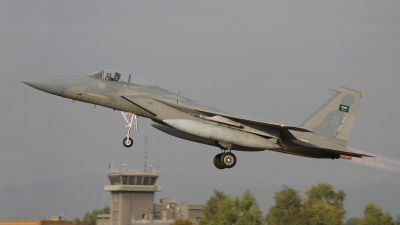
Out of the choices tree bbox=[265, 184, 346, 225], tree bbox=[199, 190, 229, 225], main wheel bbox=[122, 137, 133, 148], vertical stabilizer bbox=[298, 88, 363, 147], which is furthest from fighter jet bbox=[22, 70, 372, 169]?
tree bbox=[199, 190, 229, 225]

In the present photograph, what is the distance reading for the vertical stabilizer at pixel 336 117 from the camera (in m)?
25.7

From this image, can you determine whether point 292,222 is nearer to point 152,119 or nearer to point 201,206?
point 201,206

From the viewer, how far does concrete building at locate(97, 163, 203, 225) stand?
62.4m

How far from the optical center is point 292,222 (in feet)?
170

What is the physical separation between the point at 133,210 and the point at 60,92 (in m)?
41.4

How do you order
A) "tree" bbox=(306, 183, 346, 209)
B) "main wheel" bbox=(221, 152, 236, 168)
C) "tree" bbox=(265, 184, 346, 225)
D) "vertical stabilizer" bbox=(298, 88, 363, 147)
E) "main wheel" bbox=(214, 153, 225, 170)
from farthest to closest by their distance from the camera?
"tree" bbox=(306, 183, 346, 209) < "tree" bbox=(265, 184, 346, 225) < "vertical stabilizer" bbox=(298, 88, 363, 147) < "main wheel" bbox=(214, 153, 225, 170) < "main wheel" bbox=(221, 152, 236, 168)

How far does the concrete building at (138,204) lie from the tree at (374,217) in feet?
51.9

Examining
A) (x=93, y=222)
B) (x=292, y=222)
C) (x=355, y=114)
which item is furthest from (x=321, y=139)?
(x=93, y=222)

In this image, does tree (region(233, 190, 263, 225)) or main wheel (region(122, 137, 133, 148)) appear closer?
main wheel (region(122, 137, 133, 148))

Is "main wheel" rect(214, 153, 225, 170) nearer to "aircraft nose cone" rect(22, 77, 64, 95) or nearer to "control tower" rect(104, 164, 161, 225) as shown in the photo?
"aircraft nose cone" rect(22, 77, 64, 95)

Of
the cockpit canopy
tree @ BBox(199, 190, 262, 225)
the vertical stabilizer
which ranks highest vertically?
the cockpit canopy

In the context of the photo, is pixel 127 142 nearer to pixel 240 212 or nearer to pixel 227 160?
pixel 227 160

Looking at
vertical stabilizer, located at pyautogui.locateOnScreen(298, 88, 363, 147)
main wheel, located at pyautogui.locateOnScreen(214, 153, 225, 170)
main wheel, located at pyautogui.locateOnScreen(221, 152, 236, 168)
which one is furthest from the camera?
vertical stabilizer, located at pyautogui.locateOnScreen(298, 88, 363, 147)

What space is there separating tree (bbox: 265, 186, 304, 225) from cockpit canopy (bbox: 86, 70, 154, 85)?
96.4 feet
